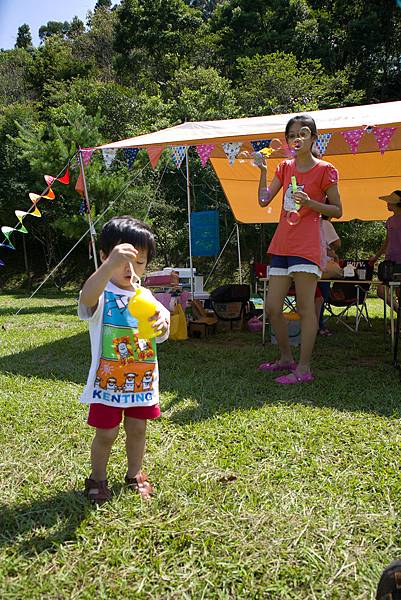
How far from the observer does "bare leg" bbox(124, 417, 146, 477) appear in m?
1.97

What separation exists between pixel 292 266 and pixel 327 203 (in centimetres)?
50

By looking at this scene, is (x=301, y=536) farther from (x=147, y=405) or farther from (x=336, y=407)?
(x=336, y=407)

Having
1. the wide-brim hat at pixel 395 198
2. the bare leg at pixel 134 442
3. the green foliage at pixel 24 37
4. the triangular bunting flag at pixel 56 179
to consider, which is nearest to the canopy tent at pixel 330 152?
the wide-brim hat at pixel 395 198

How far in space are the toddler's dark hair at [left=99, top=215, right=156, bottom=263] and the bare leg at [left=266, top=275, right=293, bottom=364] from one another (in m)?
1.93

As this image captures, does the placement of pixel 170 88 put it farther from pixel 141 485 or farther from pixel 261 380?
pixel 141 485

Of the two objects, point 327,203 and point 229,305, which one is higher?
point 327,203

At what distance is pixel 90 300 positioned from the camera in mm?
1792

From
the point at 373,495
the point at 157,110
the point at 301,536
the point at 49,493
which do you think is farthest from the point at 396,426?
the point at 157,110

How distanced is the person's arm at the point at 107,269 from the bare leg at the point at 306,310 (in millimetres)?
2055

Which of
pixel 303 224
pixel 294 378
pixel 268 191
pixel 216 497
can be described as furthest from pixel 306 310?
pixel 216 497

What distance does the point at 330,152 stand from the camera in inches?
274

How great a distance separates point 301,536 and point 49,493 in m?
Result: 0.98

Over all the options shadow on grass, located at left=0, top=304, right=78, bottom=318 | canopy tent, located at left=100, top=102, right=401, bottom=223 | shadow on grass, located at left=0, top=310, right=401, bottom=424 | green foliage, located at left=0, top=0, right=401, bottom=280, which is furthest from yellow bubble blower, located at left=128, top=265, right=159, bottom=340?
shadow on grass, located at left=0, top=304, right=78, bottom=318

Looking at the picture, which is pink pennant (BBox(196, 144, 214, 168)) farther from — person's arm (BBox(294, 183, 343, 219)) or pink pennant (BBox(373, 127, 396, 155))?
person's arm (BBox(294, 183, 343, 219))
